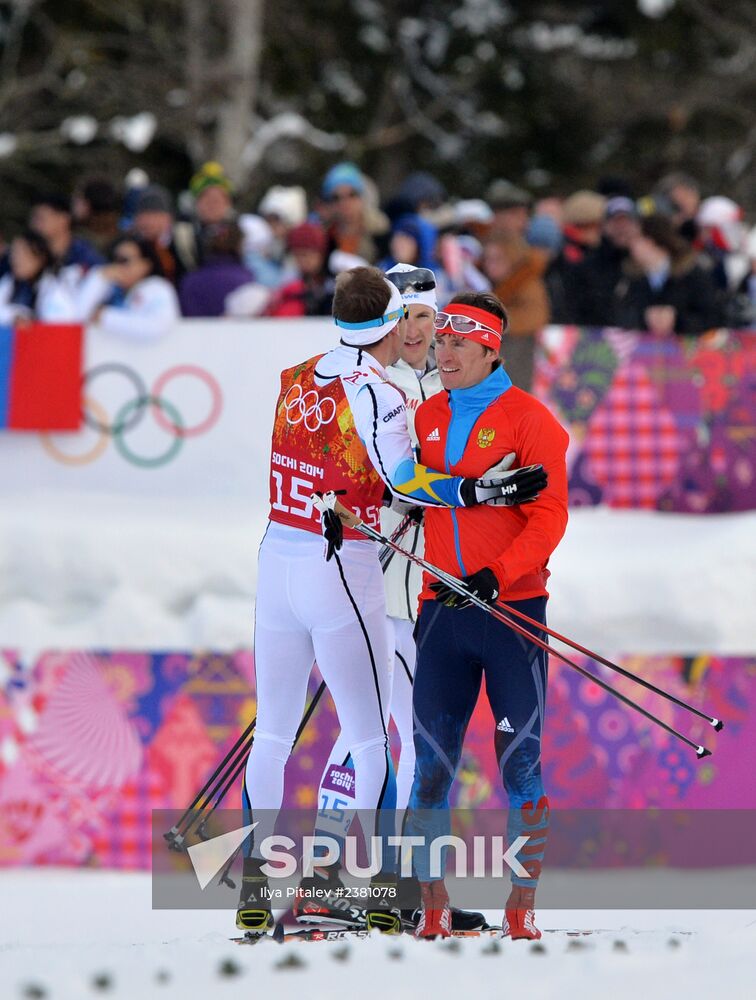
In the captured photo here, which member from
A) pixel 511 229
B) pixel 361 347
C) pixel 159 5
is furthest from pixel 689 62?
pixel 361 347

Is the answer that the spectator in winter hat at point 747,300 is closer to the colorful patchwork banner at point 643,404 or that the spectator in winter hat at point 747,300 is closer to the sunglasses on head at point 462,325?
the colorful patchwork banner at point 643,404

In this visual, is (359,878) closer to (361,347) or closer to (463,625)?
(463,625)

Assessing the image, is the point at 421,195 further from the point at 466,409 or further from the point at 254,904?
the point at 254,904

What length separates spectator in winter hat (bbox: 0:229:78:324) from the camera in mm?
9992

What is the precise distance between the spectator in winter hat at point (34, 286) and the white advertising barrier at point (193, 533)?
501mm

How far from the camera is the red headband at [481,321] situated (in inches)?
220

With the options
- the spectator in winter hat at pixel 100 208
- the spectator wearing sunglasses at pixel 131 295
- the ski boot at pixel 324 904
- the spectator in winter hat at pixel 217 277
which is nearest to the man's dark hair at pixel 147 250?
the spectator wearing sunglasses at pixel 131 295

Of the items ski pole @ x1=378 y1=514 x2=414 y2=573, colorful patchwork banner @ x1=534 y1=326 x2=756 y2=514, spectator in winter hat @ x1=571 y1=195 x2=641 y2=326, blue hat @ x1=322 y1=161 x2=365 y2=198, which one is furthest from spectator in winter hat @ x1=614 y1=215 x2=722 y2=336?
ski pole @ x1=378 y1=514 x2=414 y2=573

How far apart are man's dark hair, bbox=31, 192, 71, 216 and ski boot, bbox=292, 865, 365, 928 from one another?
5652 millimetres

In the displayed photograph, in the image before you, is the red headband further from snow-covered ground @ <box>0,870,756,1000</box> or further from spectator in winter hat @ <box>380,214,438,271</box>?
spectator in winter hat @ <box>380,214,438,271</box>

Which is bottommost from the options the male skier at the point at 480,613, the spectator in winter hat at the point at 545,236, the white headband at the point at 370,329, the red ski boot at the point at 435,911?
the red ski boot at the point at 435,911

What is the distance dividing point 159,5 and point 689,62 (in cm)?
728

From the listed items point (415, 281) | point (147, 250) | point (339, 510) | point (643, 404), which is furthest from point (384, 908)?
point (147, 250)

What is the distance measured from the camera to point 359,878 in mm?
6078
